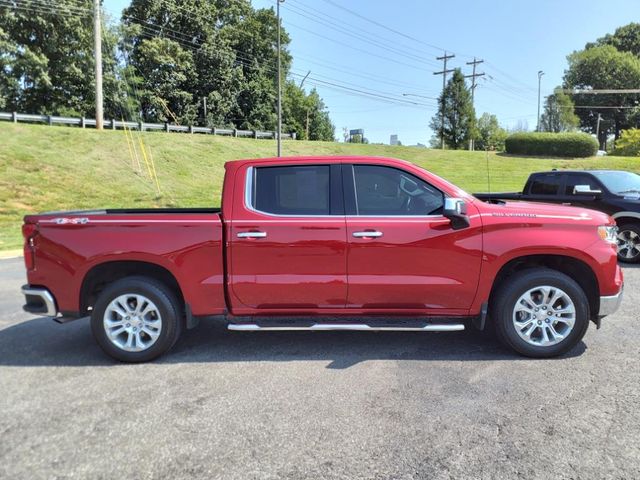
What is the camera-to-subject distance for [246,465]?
2910 millimetres

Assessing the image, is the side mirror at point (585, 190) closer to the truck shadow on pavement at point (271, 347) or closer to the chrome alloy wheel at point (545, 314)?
the truck shadow on pavement at point (271, 347)

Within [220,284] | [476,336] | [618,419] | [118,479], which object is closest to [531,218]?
[476,336]

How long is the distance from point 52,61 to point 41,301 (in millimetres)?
45438

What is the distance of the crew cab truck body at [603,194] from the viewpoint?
29.1ft

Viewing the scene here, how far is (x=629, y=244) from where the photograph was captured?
8.96m

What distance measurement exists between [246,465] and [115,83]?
4724 cm

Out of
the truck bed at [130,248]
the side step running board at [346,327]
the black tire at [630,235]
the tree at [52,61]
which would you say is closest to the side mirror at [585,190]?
the black tire at [630,235]

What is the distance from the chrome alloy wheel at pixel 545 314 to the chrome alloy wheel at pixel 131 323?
3199 mm

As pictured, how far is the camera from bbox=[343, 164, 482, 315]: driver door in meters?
4.34

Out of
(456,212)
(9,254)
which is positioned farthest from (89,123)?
(456,212)

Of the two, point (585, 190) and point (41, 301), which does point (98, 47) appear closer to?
point (585, 190)

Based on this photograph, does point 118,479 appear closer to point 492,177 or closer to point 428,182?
point 428,182

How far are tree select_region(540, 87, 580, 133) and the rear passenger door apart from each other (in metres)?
79.1

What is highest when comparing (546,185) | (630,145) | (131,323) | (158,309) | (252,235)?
(630,145)
